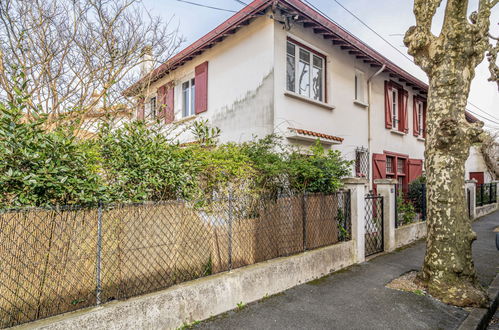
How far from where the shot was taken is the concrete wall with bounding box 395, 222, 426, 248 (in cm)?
752

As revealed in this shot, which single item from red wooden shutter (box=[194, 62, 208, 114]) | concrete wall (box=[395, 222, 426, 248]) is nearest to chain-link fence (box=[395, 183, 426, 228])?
concrete wall (box=[395, 222, 426, 248])

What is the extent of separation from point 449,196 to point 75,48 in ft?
26.1

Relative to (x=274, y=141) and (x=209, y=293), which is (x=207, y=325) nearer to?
(x=209, y=293)

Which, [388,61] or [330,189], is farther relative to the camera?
[388,61]

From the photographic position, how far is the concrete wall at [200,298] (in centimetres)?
287

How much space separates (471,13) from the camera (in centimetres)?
713

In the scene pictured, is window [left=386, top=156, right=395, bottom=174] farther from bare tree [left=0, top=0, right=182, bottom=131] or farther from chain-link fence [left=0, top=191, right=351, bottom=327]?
bare tree [left=0, top=0, right=182, bottom=131]

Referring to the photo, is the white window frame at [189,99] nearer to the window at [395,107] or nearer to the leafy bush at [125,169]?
the leafy bush at [125,169]

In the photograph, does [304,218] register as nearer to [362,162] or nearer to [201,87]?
[362,162]

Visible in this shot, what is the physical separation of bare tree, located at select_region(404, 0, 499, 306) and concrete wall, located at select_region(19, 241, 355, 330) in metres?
1.79

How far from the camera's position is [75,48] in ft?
22.5

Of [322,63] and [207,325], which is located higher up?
[322,63]

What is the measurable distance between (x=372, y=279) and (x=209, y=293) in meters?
3.07

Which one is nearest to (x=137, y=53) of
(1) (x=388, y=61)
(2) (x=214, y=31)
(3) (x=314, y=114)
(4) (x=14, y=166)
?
(2) (x=214, y=31)
